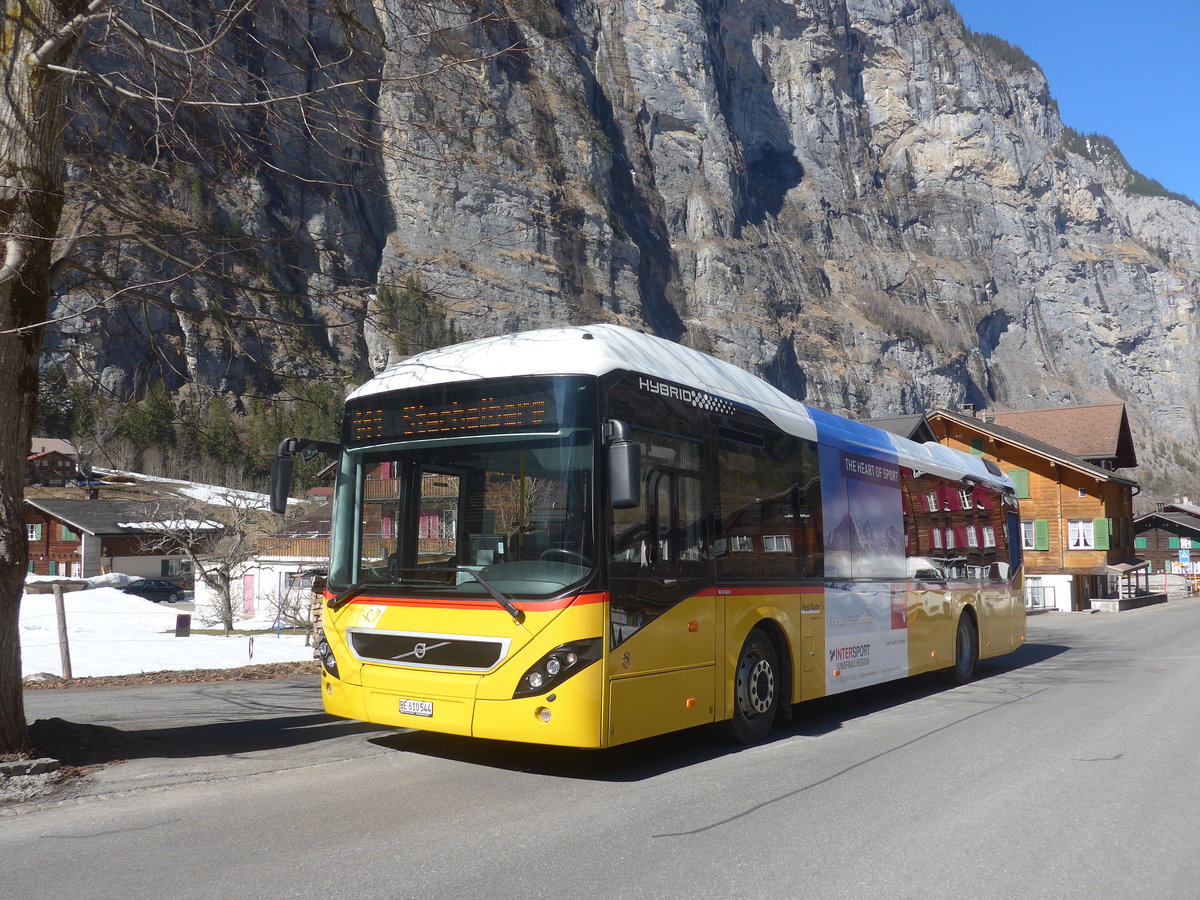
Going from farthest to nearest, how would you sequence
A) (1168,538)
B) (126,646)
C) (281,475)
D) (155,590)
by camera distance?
(1168,538) → (155,590) → (126,646) → (281,475)

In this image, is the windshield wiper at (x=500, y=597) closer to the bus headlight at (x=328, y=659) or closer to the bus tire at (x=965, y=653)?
the bus headlight at (x=328, y=659)

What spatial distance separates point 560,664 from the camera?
5.99 meters

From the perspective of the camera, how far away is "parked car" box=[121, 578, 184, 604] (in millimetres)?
50594

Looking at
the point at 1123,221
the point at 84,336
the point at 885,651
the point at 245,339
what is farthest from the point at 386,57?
the point at 1123,221

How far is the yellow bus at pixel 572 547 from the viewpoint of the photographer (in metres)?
6.09

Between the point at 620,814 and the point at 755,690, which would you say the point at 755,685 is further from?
the point at 620,814

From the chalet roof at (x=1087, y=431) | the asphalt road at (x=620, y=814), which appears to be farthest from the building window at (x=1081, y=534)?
the asphalt road at (x=620, y=814)

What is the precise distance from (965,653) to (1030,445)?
36.7 meters

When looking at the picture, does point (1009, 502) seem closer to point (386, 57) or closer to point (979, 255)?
point (386, 57)

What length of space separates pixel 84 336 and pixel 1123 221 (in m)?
208

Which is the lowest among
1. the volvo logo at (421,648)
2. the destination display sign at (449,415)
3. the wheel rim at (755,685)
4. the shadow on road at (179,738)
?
the shadow on road at (179,738)

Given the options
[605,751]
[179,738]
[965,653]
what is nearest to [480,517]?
[605,751]

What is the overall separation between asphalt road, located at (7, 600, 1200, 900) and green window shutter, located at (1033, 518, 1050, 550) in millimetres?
40491

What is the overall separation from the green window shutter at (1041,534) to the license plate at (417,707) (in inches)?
1806
